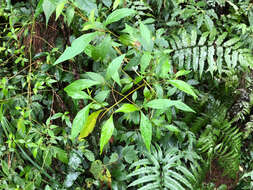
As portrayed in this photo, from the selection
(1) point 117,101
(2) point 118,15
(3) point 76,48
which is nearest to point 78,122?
(3) point 76,48

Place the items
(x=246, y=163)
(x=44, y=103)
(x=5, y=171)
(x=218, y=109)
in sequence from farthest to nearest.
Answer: (x=246, y=163) < (x=218, y=109) < (x=44, y=103) < (x=5, y=171)

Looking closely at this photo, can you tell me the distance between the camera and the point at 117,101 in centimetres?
156

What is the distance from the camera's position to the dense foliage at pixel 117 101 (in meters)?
1.43

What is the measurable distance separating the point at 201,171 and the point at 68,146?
3.18 feet

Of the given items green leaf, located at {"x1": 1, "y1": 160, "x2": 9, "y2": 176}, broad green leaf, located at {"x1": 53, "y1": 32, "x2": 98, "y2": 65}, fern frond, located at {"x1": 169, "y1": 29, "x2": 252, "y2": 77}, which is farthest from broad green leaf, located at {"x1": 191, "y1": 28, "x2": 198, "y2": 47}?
green leaf, located at {"x1": 1, "y1": 160, "x2": 9, "y2": 176}

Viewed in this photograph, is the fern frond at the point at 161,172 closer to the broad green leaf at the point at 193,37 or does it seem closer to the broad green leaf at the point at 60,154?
the broad green leaf at the point at 60,154

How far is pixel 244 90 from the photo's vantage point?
1856mm

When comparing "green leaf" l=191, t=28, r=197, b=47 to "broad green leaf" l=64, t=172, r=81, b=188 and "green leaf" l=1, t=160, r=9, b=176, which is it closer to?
"broad green leaf" l=64, t=172, r=81, b=188

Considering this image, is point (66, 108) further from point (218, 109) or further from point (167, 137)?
point (218, 109)

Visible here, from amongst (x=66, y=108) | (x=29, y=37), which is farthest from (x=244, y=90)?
(x=29, y=37)

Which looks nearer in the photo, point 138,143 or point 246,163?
point 138,143

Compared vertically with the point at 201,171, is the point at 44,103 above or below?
above

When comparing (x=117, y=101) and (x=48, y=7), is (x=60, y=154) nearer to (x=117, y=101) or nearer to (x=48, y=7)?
(x=117, y=101)

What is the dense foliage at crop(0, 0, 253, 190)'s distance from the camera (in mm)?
1428
